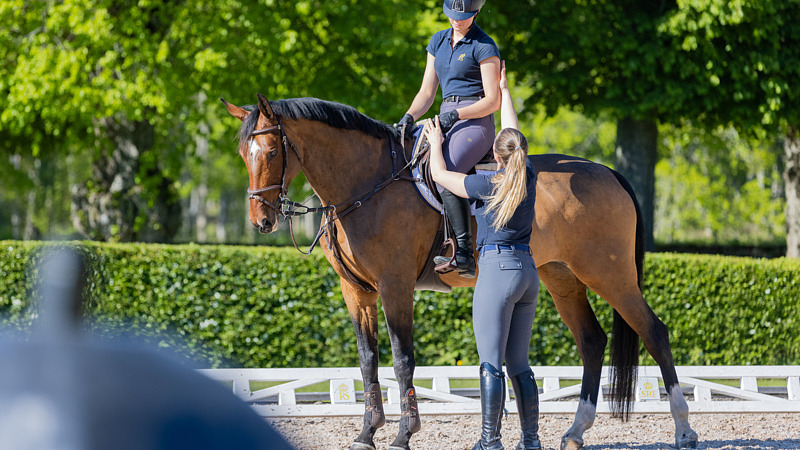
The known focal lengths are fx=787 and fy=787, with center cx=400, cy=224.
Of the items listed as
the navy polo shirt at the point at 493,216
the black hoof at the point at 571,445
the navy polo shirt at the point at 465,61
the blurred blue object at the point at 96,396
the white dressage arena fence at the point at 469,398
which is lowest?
the black hoof at the point at 571,445

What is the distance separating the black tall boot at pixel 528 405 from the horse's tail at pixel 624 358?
1.58m

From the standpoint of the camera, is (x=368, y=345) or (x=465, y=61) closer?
(x=465, y=61)

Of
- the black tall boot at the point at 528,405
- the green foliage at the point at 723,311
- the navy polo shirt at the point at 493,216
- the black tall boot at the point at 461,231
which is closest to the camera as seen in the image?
the navy polo shirt at the point at 493,216

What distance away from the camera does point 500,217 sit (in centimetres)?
419

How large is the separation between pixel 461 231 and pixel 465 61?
1.14 meters

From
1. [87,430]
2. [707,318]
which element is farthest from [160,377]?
[707,318]

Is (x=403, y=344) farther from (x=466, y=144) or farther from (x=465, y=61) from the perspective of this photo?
(x=465, y=61)

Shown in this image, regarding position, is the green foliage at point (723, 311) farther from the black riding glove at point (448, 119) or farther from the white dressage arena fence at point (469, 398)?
the black riding glove at point (448, 119)

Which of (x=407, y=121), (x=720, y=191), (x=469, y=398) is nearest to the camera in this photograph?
(x=407, y=121)

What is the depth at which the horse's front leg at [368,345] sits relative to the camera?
5312 millimetres

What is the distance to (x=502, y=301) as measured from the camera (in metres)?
4.14

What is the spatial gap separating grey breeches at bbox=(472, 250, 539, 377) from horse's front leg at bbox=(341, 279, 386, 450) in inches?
49.1

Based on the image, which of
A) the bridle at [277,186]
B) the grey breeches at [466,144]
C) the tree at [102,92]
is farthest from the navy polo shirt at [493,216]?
the tree at [102,92]

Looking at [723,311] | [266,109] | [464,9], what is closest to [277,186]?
[266,109]
